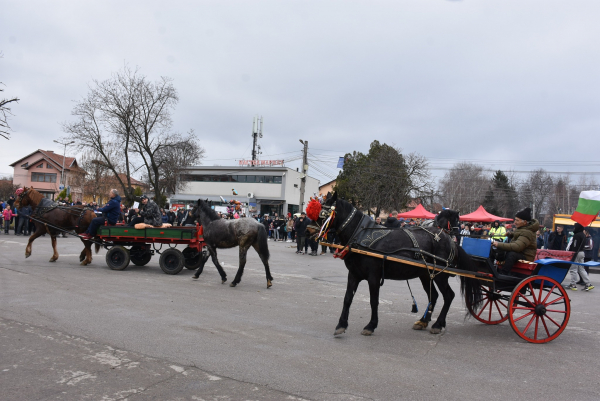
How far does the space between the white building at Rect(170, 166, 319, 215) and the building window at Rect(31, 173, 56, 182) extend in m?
29.1

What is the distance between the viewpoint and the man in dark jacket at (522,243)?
21.2 feet

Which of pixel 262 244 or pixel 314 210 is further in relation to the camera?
pixel 262 244

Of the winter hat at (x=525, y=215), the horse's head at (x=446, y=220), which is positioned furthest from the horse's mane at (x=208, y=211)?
the winter hat at (x=525, y=215)

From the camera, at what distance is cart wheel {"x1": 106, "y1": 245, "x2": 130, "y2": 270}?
37.0 feet

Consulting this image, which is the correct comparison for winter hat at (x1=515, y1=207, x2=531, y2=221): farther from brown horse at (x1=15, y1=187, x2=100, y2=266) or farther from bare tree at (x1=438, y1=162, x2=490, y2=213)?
bare tree at (x1=438, y1=162, x2=490, y2=213)

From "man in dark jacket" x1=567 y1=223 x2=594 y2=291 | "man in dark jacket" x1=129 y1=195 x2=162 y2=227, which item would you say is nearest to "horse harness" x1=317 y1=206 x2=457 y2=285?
"man in dark jacket" x1=129 y1=195 x2=162 y2=227

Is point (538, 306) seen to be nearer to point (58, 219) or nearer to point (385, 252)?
point (385, 252)

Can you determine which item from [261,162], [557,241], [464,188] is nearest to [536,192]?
[464,188]

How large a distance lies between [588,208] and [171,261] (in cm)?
942

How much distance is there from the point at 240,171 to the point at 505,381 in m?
55.2

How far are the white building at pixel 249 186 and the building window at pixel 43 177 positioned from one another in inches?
1145

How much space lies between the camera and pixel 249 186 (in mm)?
56844

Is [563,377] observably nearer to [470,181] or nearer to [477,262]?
[477,262]

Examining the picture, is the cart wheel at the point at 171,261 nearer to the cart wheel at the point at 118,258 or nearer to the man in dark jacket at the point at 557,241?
the cart wheel at the point at 118,258
